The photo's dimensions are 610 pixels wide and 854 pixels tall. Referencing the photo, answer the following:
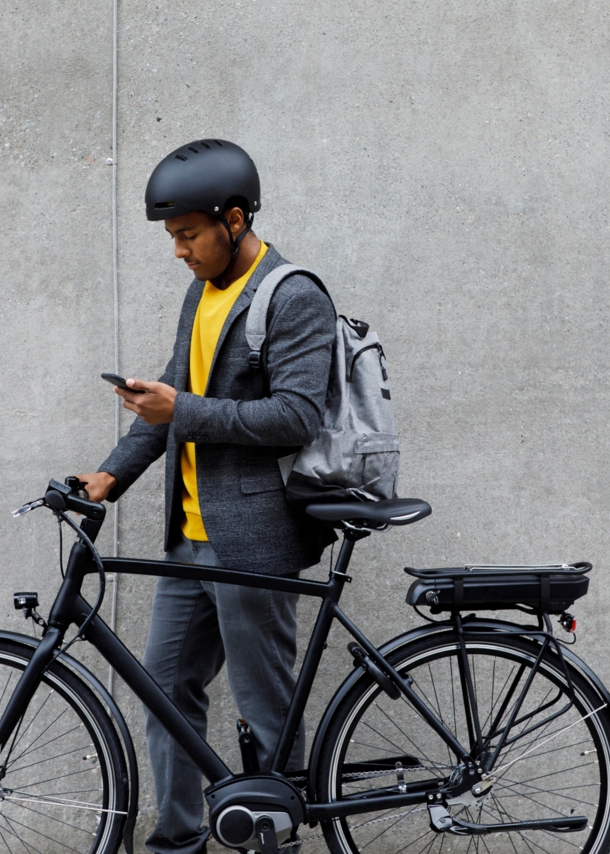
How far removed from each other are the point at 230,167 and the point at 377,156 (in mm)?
873

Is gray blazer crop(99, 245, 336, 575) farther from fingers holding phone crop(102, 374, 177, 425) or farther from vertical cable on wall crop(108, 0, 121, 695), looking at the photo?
vertical cable on wall crop(108, 0, 121, 695)

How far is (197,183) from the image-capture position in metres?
2.13

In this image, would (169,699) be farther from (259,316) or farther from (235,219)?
(235,219)

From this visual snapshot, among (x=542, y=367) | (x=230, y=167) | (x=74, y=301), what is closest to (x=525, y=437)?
(x=542, y=367)

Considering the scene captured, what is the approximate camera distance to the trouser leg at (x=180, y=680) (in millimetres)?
2389

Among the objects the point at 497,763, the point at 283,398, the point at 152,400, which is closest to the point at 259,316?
the point at 283,398

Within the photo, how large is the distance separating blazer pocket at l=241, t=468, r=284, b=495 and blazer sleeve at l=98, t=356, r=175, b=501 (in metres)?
0.38

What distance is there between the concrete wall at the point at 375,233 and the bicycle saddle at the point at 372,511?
81 centimetres

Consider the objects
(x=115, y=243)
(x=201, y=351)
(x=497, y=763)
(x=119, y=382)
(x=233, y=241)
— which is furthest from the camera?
(x=115, y=243)

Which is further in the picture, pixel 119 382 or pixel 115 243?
pixel 115 243

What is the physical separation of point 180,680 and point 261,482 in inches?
25.0

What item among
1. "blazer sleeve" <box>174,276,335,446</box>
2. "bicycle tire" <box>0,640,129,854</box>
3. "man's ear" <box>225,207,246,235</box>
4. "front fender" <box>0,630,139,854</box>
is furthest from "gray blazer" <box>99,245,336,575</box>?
"bicycle tire" <box>0,640,129,854</box>

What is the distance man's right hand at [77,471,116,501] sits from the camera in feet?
7.66

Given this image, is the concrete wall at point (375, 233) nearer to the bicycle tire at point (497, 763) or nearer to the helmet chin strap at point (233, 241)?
the bicycle tire at point (497, 763)
